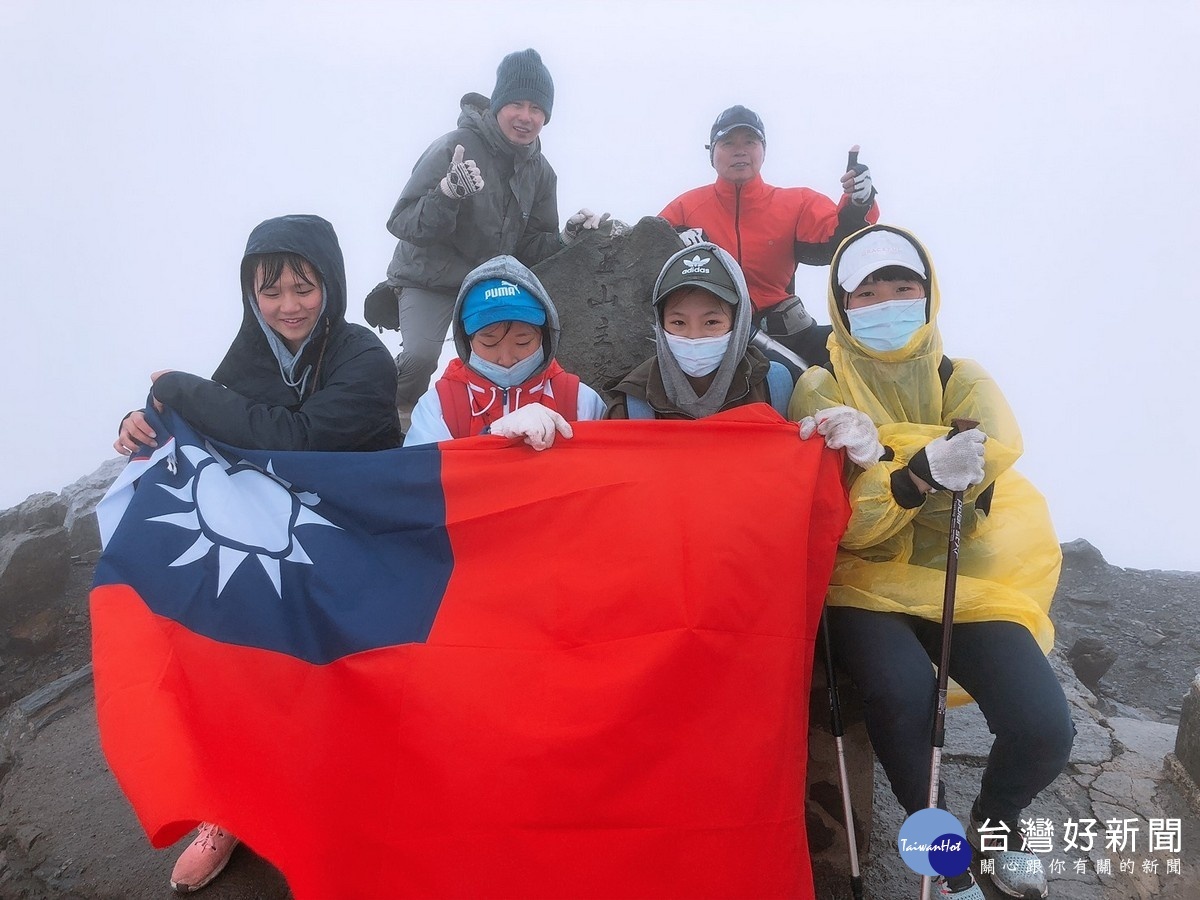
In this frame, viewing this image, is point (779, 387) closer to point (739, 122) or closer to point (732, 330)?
point (732, 330)

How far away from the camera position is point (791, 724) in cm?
270

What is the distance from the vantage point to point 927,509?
3164 millimetres

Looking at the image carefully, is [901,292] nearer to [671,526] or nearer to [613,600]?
[671,526]

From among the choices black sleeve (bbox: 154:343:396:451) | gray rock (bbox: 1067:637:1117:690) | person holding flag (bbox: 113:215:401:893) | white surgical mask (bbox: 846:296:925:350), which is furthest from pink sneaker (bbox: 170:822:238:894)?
gray rock (bbox: 1067:637:1117:690)

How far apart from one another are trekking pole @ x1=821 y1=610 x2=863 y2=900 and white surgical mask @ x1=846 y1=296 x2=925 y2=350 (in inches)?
49.3

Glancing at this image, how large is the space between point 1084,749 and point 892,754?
290 cm

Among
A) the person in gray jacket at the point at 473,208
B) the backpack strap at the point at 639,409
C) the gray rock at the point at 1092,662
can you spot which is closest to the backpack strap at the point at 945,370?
the backpack strap at the point at 639,409

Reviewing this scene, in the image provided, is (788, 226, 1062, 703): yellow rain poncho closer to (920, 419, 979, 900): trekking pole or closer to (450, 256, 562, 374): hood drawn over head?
(920, 419, 979, 900): trekking pole

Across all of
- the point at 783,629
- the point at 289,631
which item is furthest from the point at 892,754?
the point at 289,631

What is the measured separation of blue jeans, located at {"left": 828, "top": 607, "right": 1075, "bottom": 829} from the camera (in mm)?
2814

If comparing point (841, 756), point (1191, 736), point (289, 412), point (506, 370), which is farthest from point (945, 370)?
point (289, 412)

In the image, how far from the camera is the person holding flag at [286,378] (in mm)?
3336

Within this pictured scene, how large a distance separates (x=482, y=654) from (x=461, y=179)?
123 inches

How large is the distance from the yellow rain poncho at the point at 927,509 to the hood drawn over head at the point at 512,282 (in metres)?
1.25
